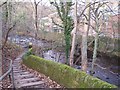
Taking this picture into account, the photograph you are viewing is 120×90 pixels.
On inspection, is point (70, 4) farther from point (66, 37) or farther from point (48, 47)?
point (48, 47)

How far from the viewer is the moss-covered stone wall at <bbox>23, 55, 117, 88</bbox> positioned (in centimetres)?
619

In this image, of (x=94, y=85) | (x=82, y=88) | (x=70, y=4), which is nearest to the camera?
(x=94, y=85)

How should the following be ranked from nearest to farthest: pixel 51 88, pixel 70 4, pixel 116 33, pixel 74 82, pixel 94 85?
pixel 94 85, pixel 74 82, pixel 51 88, pixel 70 4, pixel 116 33

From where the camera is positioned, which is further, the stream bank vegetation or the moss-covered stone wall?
the stream bank vegetation

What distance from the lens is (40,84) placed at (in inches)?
331

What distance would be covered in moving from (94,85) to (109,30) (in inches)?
947

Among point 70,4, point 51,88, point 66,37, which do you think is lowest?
point 51,88

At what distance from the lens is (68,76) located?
7.73 metres

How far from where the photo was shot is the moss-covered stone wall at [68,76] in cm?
619

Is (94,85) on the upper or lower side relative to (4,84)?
upper

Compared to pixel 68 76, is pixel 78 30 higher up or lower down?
higher up

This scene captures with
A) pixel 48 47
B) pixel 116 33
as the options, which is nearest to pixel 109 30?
pixel 116 33

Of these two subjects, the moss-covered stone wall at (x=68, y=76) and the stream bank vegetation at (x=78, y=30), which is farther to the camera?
the stream bank vegetation at (x=78, y=30)

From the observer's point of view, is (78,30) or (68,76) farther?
(78,30)
